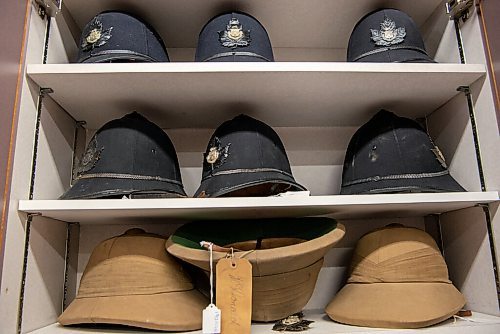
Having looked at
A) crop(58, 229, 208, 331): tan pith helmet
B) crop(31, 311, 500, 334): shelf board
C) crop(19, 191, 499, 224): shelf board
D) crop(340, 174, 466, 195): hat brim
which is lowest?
crop(31, 311, 500, 334): shelf board

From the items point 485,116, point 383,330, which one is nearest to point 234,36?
point 485,116

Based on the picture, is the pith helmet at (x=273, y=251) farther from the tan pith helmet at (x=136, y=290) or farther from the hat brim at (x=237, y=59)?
the hat brim at (x=237, y=59)

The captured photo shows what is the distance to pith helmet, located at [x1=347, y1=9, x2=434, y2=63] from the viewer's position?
0.98 metres

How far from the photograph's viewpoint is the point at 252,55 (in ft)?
3.17

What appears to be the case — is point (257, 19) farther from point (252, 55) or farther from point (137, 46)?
point (137, 46)

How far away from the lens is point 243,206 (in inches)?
32.7

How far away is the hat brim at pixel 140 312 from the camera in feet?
2.58

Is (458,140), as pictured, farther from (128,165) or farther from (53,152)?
(53,152)

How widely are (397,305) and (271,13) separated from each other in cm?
75

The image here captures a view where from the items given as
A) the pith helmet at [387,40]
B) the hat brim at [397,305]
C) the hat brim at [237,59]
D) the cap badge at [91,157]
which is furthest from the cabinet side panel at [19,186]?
the pith helmet at [387,40]

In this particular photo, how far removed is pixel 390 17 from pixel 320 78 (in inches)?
10.4

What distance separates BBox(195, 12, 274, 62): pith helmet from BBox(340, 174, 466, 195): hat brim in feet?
1.22

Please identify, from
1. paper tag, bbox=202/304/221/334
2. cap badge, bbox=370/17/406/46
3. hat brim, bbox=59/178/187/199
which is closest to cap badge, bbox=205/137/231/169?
hat brim, bbox=59/178/187/199

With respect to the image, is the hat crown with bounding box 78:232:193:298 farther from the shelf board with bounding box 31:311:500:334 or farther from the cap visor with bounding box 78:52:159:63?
the cap visor with bounding box 78:52:159:63
